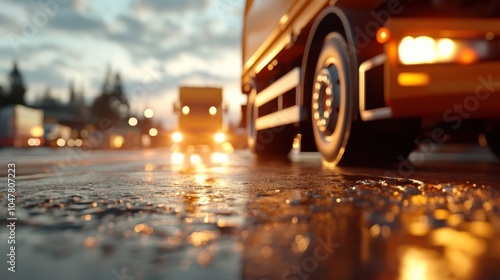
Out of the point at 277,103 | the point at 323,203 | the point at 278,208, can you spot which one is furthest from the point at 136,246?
the point at 277,103

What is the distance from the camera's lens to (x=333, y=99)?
201 inches

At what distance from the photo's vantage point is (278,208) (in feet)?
8.29

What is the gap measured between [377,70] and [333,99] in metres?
0.94

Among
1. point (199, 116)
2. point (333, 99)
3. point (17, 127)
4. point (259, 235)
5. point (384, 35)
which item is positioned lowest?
point (259, 235)

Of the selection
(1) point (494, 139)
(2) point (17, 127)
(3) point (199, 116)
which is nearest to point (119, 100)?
(2) point (17, 127)

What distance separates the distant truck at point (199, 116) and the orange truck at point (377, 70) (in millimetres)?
13928

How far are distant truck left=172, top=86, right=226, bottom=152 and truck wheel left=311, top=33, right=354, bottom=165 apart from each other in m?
16.0

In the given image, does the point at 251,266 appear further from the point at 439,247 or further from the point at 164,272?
the point at 439,247

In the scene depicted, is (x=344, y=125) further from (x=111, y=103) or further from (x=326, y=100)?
(x=111, y=103)

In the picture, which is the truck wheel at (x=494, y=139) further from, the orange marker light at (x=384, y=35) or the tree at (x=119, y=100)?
the tree at (x=119, y=100)

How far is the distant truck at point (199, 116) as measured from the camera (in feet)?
70.2

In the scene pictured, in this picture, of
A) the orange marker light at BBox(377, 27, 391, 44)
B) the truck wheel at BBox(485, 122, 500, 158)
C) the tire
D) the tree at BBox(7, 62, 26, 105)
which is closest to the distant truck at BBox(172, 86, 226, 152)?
the truck wheel at BBox(485, 122, 500, 158)

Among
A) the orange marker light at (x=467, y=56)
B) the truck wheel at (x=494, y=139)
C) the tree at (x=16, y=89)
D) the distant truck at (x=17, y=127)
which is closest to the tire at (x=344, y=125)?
the orange marker light at (x=467, y=56)

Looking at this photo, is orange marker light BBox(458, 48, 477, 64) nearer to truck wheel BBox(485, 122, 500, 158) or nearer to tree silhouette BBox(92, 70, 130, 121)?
truck wheel BBox(485, 122, 500, 158)
